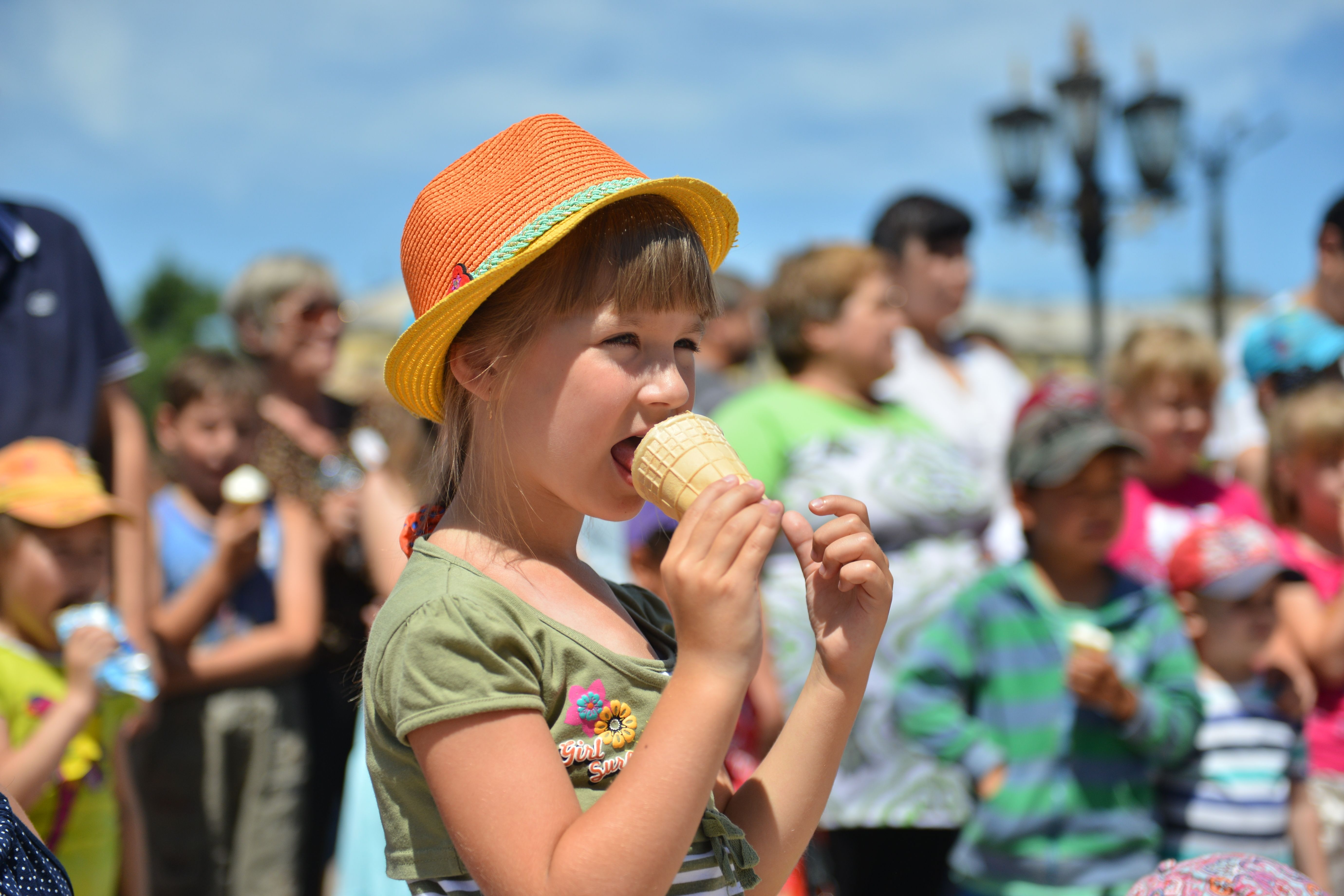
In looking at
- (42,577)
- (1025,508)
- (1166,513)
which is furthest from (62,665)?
(1166,513)

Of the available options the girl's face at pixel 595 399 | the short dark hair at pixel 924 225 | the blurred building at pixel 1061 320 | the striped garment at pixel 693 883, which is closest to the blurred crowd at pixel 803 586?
the short dark hair at pixel 924 225

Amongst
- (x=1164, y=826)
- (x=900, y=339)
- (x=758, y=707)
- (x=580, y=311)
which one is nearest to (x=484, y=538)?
(x=580, y=311)

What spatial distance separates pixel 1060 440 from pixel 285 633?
2.84 meters

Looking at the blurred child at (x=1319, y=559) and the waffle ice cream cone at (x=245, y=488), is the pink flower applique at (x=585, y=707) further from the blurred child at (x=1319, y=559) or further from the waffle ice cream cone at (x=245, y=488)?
the blurred child at (x=1319, y=559)

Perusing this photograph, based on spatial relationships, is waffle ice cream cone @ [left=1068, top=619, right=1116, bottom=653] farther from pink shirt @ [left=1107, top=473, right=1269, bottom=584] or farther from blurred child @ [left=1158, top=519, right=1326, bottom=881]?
pink shirt @ [left=1107, top=473, right=1269, bottom=584]

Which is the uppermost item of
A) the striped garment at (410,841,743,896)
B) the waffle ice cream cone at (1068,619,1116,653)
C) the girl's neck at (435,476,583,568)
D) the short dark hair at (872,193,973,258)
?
the short dark hair at (872,193,973,258)

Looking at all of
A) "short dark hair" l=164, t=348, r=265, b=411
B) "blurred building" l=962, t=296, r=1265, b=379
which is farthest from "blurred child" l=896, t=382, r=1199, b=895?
"blurred building" l=962, t=296, r=1265, b=379

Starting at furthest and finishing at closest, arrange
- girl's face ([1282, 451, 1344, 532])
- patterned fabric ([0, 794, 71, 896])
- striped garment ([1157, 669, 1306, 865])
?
girl's face ([1282, 451, 1344, 532]) < striped garment ([1157, 669, 1306, 865]) < patterned fabric ([0, 794, 71, 896])

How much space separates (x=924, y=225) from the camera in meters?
→ 5.24

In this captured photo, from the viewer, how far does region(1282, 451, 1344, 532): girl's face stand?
13.6 ft

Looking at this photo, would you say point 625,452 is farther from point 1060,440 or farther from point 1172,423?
point 1172,423

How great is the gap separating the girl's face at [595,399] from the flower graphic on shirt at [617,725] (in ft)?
0.91

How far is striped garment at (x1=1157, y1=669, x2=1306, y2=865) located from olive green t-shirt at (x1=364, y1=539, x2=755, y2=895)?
2.38 m

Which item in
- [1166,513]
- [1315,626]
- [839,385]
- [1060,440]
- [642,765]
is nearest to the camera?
[642,765]
